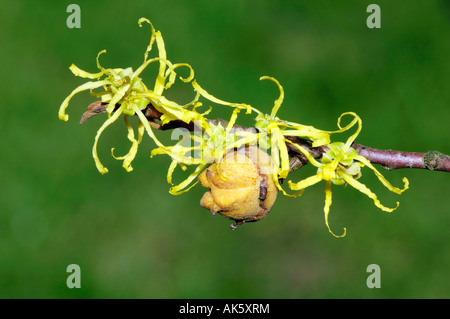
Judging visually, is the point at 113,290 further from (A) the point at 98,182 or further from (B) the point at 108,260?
(A) the point at 98,182

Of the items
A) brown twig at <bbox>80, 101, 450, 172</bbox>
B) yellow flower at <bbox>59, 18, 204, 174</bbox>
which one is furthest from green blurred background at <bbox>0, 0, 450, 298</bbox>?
yellow flower at <bbox>59, 18, 204, 174</bbox>

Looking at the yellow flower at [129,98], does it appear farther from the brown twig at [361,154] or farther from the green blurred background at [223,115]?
the green blurred background at [223,115]

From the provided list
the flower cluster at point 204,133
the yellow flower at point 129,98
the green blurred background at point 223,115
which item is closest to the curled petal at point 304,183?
the flower cluster at point 204,133

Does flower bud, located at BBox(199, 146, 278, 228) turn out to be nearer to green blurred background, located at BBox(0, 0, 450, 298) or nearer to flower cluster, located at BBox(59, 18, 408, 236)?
flower cluster, located at BBox(59, 18, 408, 236)

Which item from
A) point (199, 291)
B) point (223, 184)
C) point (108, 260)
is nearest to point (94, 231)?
point (108, 260)

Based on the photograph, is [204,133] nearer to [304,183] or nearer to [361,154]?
[304,183]

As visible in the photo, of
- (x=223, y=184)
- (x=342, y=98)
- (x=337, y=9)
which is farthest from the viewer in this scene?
(x=337, y=9)
